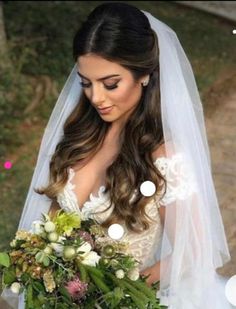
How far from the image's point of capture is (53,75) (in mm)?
8359

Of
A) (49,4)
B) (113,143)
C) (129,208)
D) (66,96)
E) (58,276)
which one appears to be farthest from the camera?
(49,4)

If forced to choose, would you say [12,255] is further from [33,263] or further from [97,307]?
[97,307]

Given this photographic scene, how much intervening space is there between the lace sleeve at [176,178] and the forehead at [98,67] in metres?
0.42

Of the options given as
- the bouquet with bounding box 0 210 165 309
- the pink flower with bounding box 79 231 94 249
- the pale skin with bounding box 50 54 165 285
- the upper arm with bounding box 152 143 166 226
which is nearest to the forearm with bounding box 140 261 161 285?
the pale skin with bounding box 50 54 165 285

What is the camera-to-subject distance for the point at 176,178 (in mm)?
2902

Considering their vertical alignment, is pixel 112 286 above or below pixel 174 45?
below

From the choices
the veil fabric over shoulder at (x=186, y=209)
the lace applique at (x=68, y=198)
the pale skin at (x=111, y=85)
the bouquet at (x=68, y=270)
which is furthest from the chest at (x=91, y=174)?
the bouquet at (x=68, y=270)

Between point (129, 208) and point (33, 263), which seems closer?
point (33, 263)

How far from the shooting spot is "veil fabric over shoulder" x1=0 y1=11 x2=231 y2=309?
295 cm

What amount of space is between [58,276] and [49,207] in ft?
3.18

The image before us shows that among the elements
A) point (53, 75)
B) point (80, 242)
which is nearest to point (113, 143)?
point (80, 242)

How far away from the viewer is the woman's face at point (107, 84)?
278 cm

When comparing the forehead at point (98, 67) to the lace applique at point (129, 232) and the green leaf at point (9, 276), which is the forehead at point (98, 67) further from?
the green leaf at point (9, 276)

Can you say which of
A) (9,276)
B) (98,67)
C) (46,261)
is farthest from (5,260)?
(98,67)
